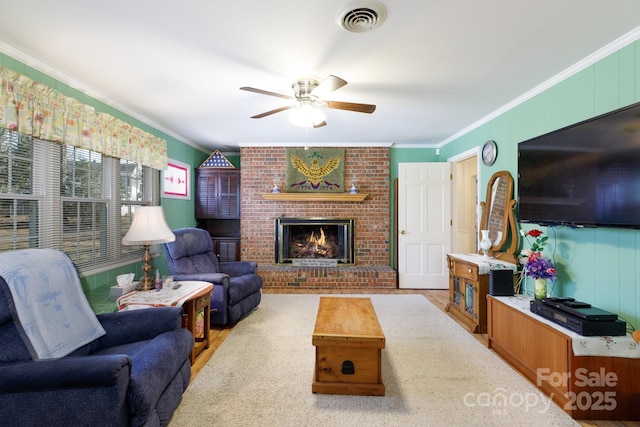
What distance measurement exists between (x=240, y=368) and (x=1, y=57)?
9.18 feet

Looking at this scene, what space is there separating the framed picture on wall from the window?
57cm

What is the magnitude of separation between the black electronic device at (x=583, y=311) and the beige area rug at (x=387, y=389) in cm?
60

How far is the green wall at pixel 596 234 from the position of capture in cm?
186

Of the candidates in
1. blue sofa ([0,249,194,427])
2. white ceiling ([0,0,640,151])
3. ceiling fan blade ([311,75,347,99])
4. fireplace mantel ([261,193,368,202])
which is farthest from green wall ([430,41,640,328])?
blue sofa ([0,249,194,427])

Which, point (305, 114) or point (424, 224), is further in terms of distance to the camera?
point (424, 224)

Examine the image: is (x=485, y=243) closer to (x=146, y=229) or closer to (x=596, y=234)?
(x=596, y=234)

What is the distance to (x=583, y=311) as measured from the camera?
1795 mm

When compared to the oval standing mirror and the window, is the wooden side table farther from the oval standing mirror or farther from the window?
the oval standing mirror

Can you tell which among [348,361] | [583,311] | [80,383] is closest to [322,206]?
[348,361]

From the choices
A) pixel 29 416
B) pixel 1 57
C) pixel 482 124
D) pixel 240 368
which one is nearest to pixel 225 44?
pixel 1 57

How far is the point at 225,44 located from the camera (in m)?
1.96

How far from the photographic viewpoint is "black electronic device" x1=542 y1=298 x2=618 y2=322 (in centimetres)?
171

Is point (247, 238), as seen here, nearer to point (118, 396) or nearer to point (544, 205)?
point (118, 396)

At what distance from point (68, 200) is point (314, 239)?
330 cm
